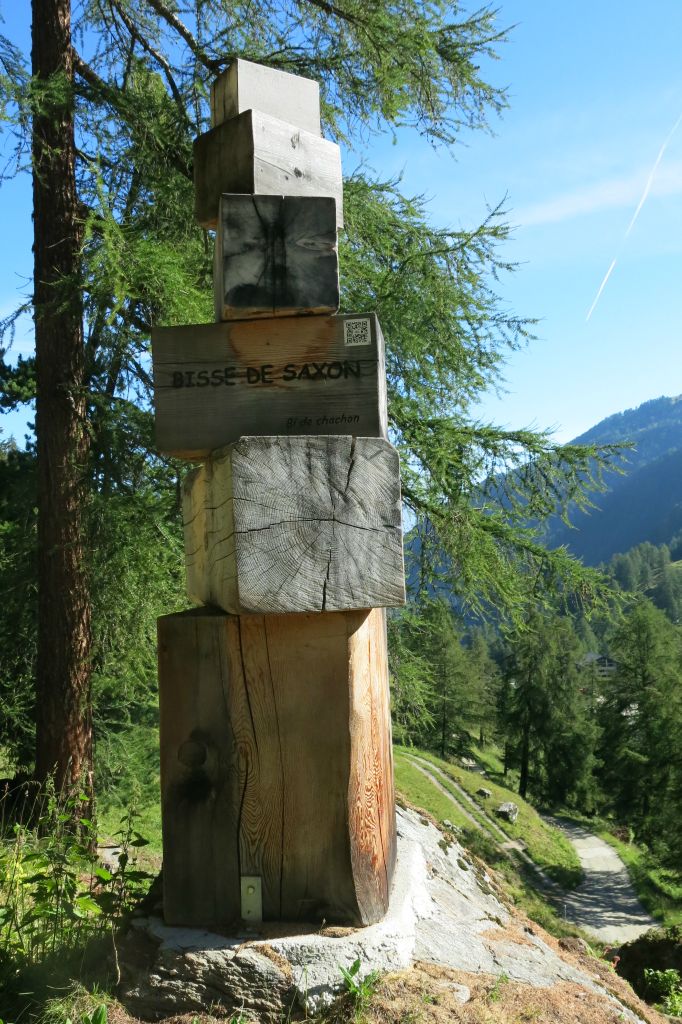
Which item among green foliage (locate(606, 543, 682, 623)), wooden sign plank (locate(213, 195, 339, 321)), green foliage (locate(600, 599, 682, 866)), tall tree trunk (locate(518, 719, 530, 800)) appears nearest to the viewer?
wooden sign plank (locate(213, 195, 339, 321))

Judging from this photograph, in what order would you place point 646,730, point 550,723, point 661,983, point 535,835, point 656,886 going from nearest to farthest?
point 661,983
point 656,886
point 535,835
point 646,730
point 550,723

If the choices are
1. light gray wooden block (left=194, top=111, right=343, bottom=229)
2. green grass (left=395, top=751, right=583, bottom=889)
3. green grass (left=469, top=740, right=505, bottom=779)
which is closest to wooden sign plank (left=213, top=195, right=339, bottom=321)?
light gray wooden block (left=194, top=111, right=343, bottom=229)

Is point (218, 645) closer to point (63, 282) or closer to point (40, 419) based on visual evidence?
point (63, 282)

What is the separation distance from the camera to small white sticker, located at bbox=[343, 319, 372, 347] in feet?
9.27

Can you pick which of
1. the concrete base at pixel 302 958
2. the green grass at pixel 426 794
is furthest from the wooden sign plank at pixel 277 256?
the green grass at pixel 426 794

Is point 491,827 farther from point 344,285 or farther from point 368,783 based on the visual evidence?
point 368,783

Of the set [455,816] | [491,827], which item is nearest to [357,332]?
[455,816]

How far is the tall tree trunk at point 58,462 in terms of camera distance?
7102 mm

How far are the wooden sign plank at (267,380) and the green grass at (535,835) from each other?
103 feet

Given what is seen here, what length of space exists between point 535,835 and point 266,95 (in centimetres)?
3797

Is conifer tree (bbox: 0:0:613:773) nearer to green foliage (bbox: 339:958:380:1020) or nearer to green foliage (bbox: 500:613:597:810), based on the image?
green foliage (bbox: 339:958:380:1020)

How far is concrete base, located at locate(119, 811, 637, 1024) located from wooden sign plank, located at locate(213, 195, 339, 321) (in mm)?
2075

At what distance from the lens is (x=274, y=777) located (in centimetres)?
264

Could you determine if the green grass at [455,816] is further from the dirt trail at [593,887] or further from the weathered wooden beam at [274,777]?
the weathered wooden beam at [274,777]
